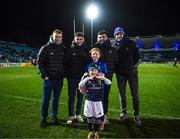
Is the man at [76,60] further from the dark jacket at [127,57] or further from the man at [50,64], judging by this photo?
the dark jacket at [127,57]

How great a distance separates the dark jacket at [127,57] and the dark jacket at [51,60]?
152 cm

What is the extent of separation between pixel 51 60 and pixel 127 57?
2.00m

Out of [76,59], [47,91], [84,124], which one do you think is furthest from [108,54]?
[84,124]

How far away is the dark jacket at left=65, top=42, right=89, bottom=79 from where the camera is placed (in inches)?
276

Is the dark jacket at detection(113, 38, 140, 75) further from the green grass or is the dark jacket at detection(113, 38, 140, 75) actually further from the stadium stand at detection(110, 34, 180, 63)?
the stadium stand at detection(110, 34, 180, 63)

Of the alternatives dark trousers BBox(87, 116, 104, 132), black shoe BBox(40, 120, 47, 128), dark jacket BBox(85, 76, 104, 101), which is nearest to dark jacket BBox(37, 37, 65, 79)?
black shoe BBox(40, 120, 47, 128)

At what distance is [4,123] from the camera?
7141 mm

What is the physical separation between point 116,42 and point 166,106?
11.7 feet

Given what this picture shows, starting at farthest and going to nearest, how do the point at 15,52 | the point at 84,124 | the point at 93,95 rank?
the point at 15,52 → the point at 84,124 → the point at 93,95

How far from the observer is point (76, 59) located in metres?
7.02

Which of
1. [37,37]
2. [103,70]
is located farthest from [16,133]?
[37,37]

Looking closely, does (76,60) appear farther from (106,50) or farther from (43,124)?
(43,124)

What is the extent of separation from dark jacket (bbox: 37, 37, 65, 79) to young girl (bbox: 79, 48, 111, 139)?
3.96ft

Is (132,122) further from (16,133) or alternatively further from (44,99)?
(16,133)
